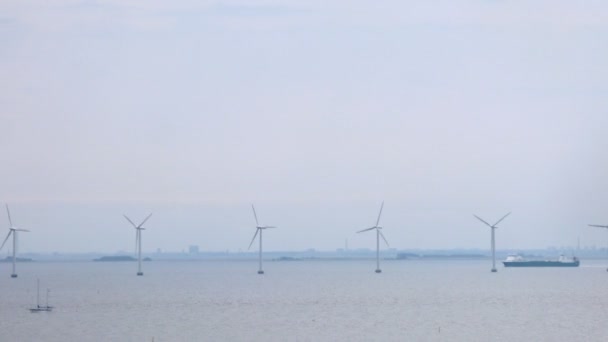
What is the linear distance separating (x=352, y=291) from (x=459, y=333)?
68.8 m

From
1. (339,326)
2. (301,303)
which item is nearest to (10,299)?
(301,303)

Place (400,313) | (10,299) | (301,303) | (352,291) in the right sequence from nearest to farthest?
(400,313), (301,303), (10,299), (352,291)

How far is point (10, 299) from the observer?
139375 mm

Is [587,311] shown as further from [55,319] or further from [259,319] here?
[55,319]

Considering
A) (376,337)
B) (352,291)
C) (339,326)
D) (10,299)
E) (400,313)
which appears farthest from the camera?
(352,291)

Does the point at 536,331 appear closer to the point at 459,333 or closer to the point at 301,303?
the point at 459,333

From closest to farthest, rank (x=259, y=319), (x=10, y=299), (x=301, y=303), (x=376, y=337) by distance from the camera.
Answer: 1. (x=376, y=337)
2. (x=259, y=319)
3. (x=301, y=303)
4. (x=10, y=299)

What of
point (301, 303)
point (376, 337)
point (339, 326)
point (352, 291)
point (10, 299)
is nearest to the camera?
point (376, 337)

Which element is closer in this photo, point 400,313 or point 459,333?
point 459,333

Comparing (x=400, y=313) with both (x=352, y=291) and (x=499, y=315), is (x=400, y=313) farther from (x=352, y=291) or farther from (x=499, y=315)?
(x=352, y=291)

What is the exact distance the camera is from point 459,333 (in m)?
83.9

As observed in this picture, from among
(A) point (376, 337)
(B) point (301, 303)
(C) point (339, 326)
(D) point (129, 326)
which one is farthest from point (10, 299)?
(A) point (376, 337)

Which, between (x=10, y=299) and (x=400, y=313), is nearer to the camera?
(x=400, y=313)

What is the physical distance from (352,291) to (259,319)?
54585 mm
